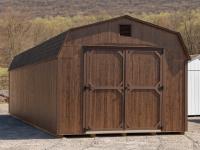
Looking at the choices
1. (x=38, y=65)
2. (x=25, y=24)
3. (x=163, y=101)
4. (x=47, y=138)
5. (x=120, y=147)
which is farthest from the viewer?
(x=25, y=24)

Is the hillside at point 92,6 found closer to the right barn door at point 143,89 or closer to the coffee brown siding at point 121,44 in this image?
the coffee brown siding at point 121,44

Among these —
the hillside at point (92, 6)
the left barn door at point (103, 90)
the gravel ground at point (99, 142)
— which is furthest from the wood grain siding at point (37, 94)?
the hillside at point (92, 6)

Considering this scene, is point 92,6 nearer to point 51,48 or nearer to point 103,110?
point 51,48

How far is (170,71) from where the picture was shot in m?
16.1

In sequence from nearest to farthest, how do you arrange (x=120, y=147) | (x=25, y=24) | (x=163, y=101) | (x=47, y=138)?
(x=120, y=147) < (x=47, y=138) < (x=163, y=101) < (x=25, y=24)

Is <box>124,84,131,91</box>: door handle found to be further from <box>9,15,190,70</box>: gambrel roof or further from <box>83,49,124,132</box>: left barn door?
<box>9,15,190,70</box>: gambrel roof

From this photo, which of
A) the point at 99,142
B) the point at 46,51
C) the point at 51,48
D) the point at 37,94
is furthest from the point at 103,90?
the point at 37,94

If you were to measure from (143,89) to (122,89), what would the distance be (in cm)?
62

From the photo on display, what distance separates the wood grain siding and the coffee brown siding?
1.21 ft

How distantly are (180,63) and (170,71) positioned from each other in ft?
1.28

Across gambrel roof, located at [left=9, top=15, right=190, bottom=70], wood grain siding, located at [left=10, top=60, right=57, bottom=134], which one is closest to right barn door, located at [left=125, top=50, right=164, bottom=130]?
gambrel roof, located at [left=9, top=15, right=190, bottom=70]

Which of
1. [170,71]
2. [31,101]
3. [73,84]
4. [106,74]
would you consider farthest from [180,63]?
[31,101]

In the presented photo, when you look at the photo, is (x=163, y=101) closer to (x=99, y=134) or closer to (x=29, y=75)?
(x=99, y=134)

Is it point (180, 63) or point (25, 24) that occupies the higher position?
point (25, 24)
